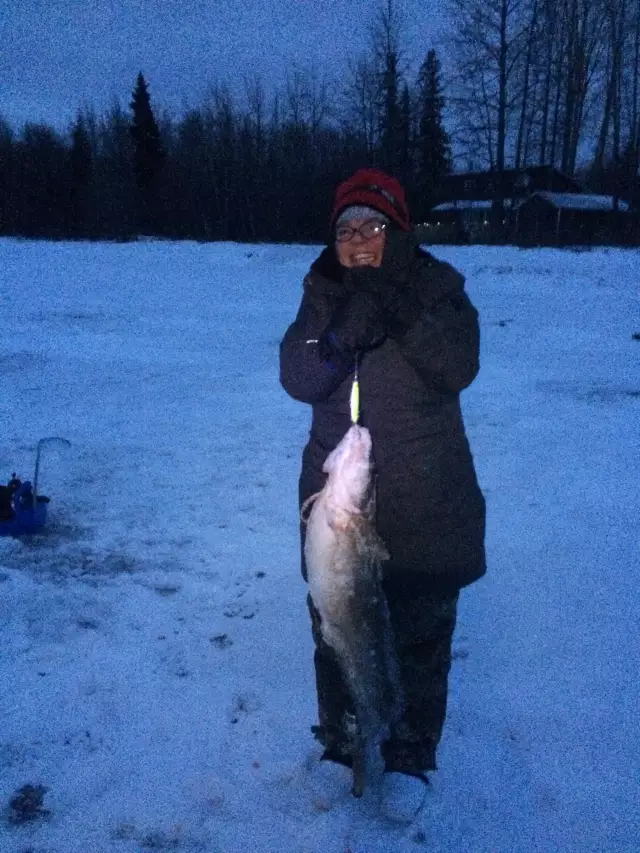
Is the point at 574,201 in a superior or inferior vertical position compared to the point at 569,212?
superior

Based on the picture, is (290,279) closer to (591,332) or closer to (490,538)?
(591,332)

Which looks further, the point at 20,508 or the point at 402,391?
the point at 20,508

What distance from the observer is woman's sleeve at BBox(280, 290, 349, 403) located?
2457 mm

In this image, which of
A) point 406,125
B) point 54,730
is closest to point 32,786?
point 54,730

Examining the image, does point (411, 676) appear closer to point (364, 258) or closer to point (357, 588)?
point (357, 588)

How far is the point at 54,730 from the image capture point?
338 cm

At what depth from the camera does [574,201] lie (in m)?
39.9

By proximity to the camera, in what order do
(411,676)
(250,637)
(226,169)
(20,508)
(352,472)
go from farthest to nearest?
(226,169)
(20,508)
(250,637)
(411,676)
(352,472)

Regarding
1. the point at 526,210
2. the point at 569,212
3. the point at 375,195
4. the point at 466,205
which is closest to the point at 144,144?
the point at 466,205

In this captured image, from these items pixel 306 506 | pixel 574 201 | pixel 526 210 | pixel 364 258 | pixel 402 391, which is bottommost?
pixel 306 506

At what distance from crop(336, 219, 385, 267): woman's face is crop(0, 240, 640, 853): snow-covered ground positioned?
2.27 m

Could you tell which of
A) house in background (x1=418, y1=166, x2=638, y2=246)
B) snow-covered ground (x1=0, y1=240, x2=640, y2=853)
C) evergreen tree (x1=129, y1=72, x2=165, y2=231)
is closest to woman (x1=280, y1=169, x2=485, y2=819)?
snow-covered ground (x1=0, y1=240, x2=640, y2=853)

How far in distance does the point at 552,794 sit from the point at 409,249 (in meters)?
2.41

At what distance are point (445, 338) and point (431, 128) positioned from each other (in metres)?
49.8
